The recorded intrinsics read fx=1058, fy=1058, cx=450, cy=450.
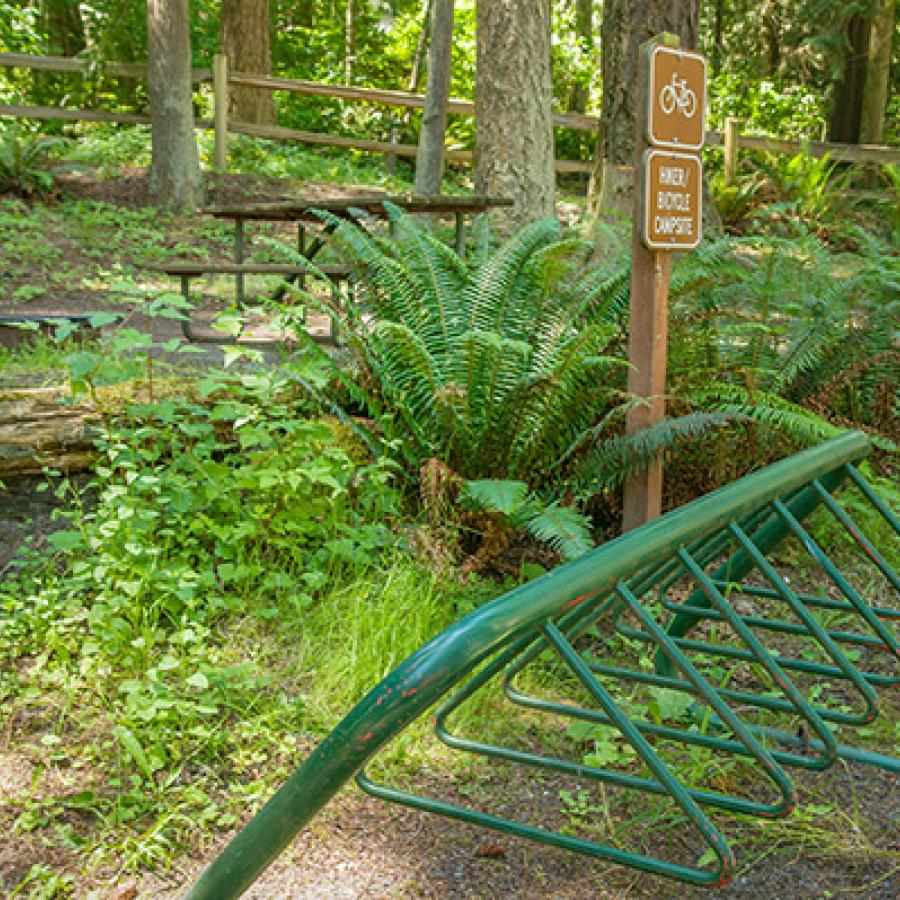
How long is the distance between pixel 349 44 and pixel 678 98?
18778mm

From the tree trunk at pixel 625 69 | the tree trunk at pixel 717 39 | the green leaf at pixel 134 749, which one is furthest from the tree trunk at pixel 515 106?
the tree trunk at pixel 717 39

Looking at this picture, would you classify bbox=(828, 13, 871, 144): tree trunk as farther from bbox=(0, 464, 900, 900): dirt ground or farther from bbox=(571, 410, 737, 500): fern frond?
bbox=(0, 464, 900, 900): dirt ground

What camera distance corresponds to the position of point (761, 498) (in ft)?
6.15

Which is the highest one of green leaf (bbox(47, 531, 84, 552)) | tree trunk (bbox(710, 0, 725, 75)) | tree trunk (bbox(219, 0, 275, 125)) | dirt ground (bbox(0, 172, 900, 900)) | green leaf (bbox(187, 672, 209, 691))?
tree trunk (bbox(710, 0, 725, 75))

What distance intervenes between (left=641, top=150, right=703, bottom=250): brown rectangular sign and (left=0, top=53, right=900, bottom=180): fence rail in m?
9.77

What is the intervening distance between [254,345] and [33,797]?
3.60m

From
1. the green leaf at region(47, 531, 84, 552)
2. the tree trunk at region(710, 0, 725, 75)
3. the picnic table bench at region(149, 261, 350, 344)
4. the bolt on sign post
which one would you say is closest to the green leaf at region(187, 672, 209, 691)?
the green leaf at region(47, 531, 84, 552)

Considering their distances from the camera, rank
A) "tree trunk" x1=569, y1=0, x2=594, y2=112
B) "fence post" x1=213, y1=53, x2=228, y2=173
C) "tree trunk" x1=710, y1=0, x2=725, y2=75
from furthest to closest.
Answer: "tree trunk" x1=710, y1=0, x2=725, y2=75
"tree trunk" x1=569, y1=0, x2=594, y2=112
"fence post" x1=213, y1=53, x2=228, y2=173

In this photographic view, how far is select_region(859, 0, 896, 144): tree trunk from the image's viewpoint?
1761 cm

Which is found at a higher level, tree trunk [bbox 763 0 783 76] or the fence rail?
tree trunk [bbox 763 0 783 76]

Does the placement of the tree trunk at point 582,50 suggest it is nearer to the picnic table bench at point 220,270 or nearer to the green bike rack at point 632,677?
the picnic table bench at point 220,270

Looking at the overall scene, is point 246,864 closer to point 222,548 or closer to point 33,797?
point 33,797

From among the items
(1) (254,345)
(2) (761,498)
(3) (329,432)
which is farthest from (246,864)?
(1) (254,345)

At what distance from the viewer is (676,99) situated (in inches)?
153
